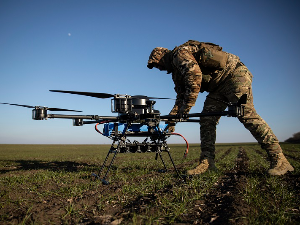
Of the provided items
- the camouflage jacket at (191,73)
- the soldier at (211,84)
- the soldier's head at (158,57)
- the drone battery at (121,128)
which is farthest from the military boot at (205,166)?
the soldier's head at (158,57)

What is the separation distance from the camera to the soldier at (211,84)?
5.49m

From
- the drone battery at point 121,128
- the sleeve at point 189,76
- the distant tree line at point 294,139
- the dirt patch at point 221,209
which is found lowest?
the distant tree line at point 294,139

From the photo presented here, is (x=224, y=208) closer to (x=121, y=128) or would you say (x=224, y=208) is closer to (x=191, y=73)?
(x=191, y=73)

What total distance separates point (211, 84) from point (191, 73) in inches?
44.9

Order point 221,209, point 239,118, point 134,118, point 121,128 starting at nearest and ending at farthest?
point 221,209, point 134,118, point 239,118, point 121,128

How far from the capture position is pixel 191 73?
17.7 ft

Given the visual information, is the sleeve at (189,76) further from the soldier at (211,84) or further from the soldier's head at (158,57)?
the soldier's head at (158,57)

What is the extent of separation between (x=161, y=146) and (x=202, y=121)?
144 cm

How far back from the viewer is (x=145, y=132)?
5.91 metres

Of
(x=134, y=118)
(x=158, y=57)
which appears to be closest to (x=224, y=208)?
(x=134, y=118)

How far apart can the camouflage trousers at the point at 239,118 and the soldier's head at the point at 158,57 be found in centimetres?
161

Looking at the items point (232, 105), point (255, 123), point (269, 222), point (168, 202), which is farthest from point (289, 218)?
point (255, 123)

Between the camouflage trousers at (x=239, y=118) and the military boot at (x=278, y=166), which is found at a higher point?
the camouflage trousers at (x=239, y=118)

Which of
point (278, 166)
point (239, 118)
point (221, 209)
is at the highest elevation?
point (239, 118)
